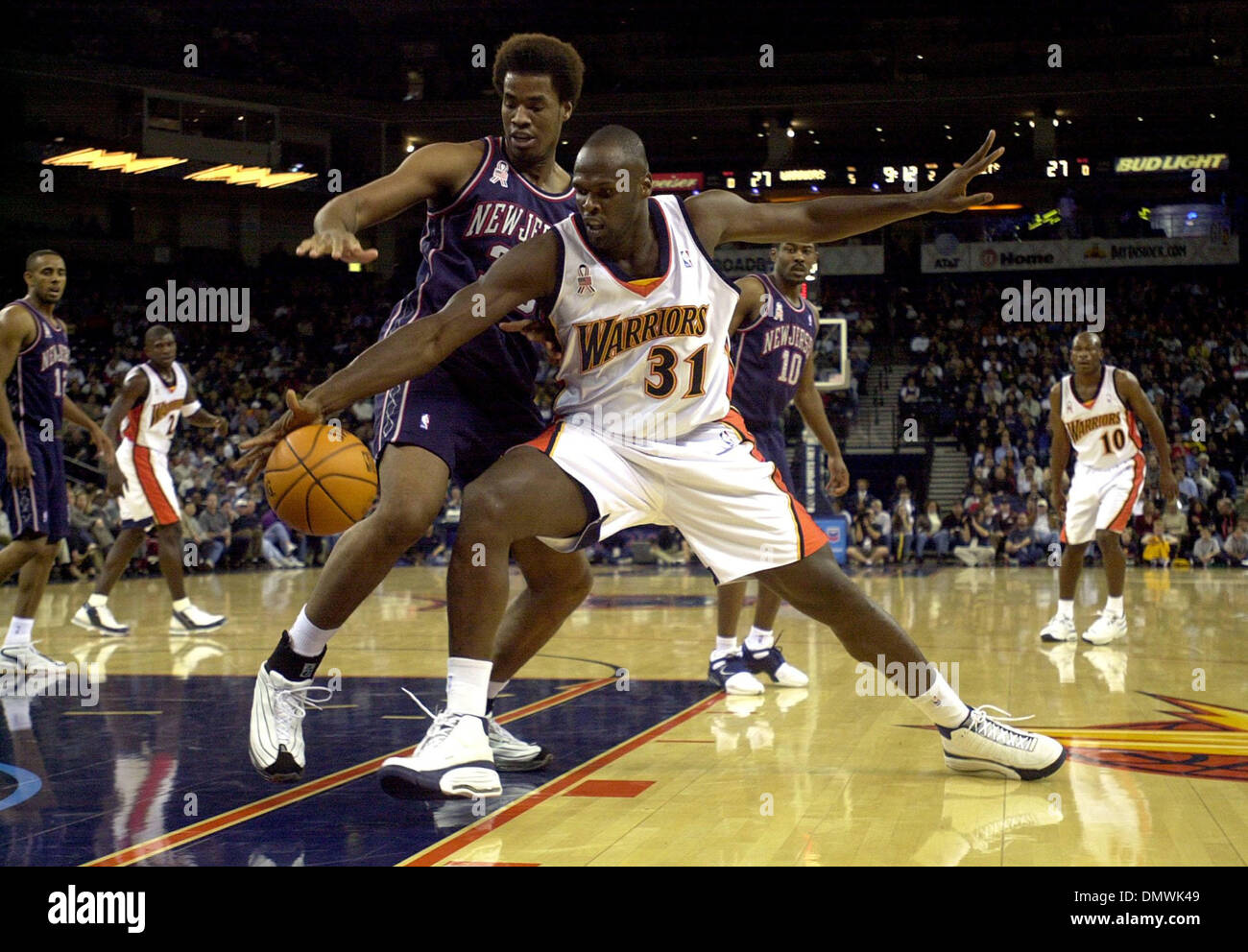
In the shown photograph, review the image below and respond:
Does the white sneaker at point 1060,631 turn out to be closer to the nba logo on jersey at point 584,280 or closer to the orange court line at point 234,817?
the orange court line at point 234,817

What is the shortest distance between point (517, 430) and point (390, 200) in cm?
82

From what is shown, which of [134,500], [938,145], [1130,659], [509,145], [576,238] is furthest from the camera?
[938,145]

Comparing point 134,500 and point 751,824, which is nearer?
point 751,824

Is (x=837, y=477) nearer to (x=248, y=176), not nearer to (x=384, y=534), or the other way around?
(x=384, y=534)

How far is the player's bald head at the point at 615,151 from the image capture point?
3520mm

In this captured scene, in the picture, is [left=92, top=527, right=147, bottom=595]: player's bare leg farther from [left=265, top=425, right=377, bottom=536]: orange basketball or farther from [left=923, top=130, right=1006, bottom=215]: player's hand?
[left=923, top=130, right=1006, bottom=215]: player's hand

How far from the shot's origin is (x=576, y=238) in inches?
142

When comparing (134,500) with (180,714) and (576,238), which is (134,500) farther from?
(576,238)

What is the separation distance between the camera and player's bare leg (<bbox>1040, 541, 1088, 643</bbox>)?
806 centimetres

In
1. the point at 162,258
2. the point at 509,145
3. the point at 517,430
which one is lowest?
the point at 517,430

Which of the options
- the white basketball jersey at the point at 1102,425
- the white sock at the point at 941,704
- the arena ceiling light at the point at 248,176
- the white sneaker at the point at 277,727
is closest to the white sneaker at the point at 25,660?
the white sneaker at the point at 277,727

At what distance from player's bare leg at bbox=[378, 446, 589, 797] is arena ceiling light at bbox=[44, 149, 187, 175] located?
21.5m

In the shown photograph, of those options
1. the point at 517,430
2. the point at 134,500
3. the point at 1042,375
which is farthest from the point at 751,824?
the point at 1042,375

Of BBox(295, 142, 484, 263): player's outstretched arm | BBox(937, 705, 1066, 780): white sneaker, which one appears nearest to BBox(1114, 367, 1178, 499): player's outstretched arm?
BBox(937, 705, 1066, 780): white sneaker
